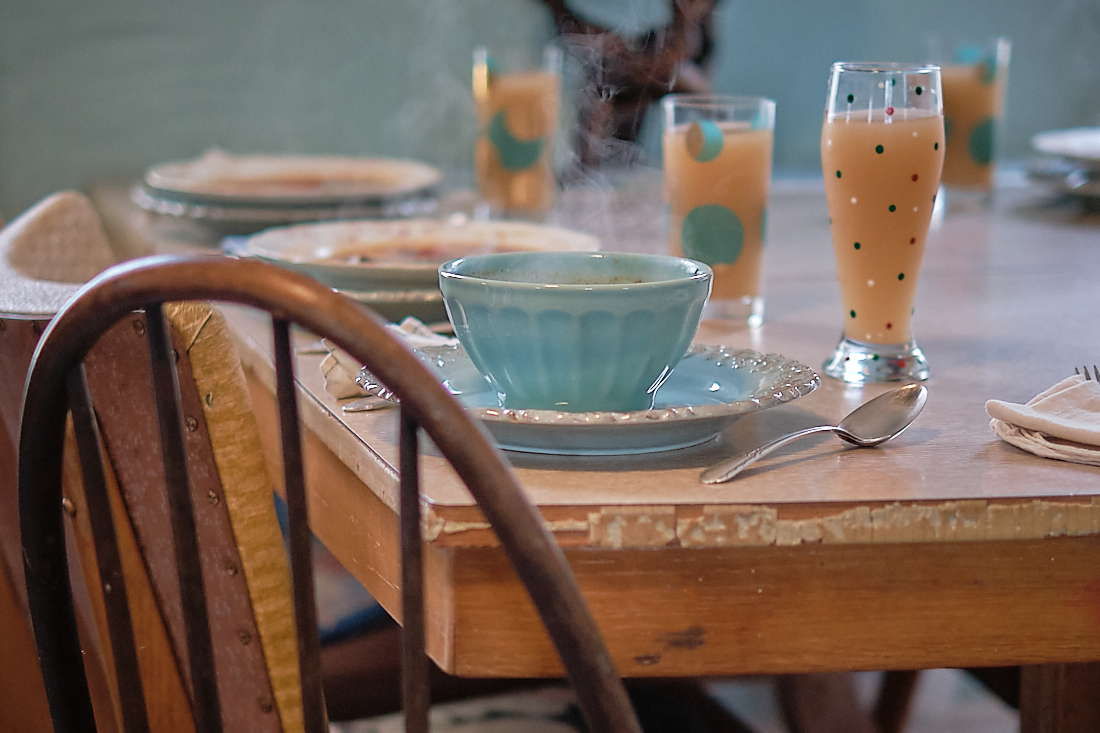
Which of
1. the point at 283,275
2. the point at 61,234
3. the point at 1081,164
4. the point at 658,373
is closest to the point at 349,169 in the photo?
the point at 61,234

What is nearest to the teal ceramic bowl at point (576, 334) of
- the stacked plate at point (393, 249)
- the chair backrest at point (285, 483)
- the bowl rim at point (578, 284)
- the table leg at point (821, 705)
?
the bowl rim at point (578, 284)

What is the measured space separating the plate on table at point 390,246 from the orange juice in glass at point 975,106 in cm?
72

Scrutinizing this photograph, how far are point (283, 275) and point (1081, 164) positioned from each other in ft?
4.92

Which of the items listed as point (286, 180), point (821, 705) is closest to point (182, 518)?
point (821, 705)

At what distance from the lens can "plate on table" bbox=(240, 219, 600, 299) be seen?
33.8 inches

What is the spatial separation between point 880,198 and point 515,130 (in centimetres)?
89

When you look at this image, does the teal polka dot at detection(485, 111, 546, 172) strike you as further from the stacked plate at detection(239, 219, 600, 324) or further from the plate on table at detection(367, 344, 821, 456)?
the plate on table at detection(367, 344, 821, 456)

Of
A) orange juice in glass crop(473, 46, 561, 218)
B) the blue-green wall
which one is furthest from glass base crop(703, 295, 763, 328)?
the blue-green wall

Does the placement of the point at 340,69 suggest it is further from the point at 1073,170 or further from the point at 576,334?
the point at 576,334

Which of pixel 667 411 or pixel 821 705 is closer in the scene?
pixel 667 411

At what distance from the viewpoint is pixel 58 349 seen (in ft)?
1.45

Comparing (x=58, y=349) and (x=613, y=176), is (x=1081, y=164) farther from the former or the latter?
(x=58, y=349)

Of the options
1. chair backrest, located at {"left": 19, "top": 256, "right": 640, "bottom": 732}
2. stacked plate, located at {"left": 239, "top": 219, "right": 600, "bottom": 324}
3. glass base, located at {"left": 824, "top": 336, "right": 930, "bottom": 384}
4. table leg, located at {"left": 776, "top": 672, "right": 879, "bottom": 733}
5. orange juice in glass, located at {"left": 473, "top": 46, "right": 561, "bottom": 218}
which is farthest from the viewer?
orange juice in glass, located at {"left": 473, "top": 46, "right": 561, "bottom": 218}

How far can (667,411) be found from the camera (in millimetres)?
502
